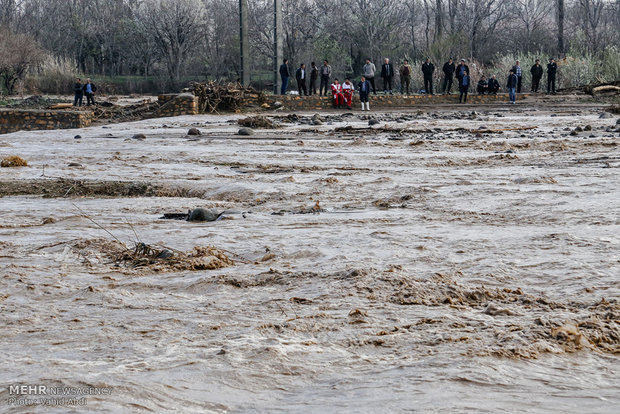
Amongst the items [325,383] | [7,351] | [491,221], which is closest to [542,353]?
[325,383]

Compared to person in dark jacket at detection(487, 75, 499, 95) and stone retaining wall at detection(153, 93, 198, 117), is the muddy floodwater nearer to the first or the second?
stone retaining wall at detection(153, 93, 198, 117)

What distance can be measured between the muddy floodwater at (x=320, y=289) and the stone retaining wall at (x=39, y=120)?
11173 mm

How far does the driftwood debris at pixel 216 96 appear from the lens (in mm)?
24688

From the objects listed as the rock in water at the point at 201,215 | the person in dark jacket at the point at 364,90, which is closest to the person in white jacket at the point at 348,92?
the person in dark jacket at the point at 364,90

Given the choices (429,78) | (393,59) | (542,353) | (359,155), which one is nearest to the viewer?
(542,353)

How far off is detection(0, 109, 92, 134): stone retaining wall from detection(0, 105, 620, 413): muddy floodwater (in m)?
11.2

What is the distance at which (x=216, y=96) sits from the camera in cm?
2502

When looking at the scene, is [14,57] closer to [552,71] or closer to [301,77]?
[301,77]

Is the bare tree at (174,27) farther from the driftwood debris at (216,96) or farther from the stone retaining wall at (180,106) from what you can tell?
the stone retaining wall at (180,106)

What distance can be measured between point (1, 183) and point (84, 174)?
3.96 ft

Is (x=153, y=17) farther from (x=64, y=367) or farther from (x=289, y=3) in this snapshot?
(x=64, y=367)

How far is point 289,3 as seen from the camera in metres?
56.1

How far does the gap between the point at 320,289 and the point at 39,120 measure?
59.8 feet

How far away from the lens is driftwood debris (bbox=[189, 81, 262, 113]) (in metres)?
24.7
